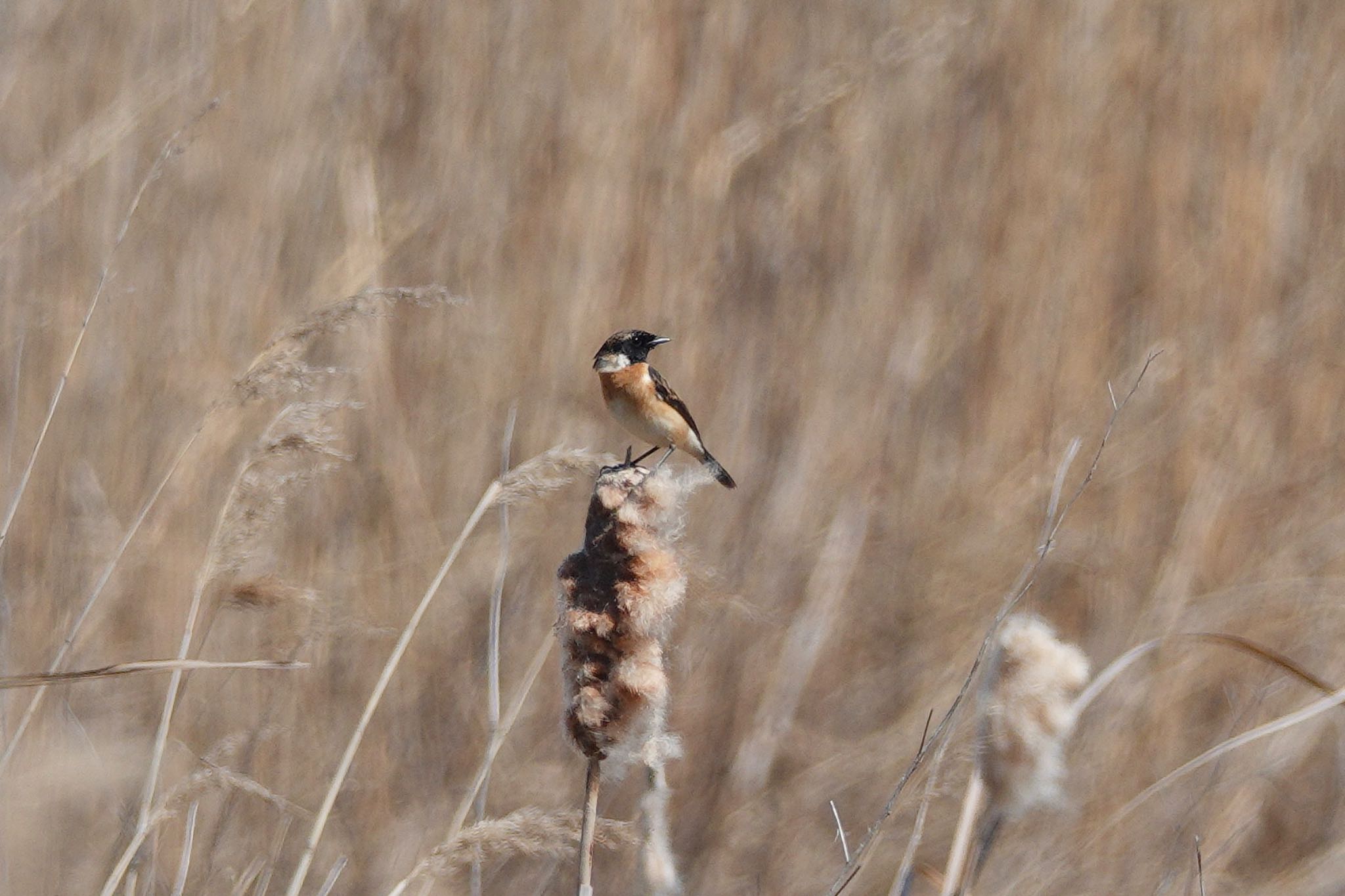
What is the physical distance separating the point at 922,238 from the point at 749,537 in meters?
0.87

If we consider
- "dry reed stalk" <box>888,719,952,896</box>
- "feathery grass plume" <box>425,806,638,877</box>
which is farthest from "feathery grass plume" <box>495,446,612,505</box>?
"dry reed stalk" <box>888,719,952,896</box>

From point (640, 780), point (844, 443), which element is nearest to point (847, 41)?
point (844, 443)

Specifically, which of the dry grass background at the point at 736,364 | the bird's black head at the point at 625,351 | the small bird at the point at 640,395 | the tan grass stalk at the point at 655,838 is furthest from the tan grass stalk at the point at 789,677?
the tan grass stalk at the point at 655,838

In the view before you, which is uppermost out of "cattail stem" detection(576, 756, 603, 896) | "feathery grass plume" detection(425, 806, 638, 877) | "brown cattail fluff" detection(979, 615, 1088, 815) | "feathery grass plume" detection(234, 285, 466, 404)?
"feathery grass plume" detection(234, 285, 466, 404)

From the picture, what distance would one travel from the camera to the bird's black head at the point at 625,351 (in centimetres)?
244

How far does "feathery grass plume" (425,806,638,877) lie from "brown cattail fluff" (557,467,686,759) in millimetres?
196

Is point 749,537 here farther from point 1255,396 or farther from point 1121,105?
point 1121,105

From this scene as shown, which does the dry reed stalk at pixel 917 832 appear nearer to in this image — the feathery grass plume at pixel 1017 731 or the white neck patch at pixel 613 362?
the feathery grass plume at pixel 1017 731

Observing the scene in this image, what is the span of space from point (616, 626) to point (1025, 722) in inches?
13.5

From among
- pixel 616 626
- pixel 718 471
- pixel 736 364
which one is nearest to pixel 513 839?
pixel 616 626

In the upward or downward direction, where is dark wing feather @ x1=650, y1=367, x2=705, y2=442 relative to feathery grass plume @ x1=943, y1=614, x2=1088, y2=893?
upward

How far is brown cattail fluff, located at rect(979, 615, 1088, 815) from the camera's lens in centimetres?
108

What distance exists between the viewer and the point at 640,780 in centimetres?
268

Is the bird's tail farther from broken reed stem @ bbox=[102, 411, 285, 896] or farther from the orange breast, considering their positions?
broken reed stem @ bbox=[102, 411, 285, 896]
